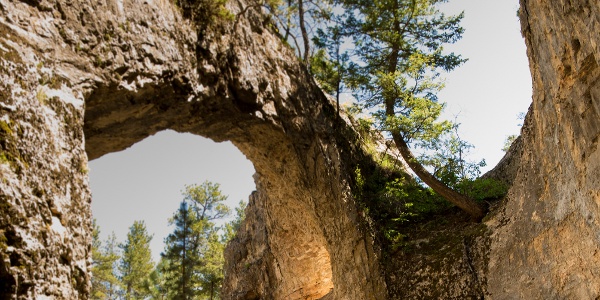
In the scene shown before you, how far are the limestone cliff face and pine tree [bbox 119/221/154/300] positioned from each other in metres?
22.3

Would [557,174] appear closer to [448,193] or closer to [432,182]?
[448,193]

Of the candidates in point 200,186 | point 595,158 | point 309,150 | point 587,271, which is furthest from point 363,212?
point 200,186

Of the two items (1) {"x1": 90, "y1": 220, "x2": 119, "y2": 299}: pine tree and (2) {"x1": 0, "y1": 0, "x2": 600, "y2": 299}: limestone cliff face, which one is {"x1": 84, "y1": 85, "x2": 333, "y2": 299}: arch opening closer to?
(2) {"x1": 0, "y1": 0, "x2": 600, "y2": 299}: limestone cliff face

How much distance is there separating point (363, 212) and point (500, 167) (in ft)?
17.3

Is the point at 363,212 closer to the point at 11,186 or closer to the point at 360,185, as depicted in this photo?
the point at 360,185

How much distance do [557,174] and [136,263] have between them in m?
32.3

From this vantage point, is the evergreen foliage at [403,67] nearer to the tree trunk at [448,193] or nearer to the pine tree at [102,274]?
the tree trunk at [448,193]

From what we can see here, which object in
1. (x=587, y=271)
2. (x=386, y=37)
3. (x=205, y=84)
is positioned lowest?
(x=587, y=271)

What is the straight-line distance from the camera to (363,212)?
12859 millimetres

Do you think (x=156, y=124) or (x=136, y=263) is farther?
(x=136, y=263)

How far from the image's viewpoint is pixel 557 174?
8.15 m

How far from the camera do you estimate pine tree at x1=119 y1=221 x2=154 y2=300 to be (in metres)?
34.8

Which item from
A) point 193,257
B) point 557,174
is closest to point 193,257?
point 193,257

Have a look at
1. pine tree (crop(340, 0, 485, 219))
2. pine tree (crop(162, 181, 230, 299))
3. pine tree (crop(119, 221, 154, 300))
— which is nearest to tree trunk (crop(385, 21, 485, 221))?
pine tree (crop(340, 0, 485, 219))
